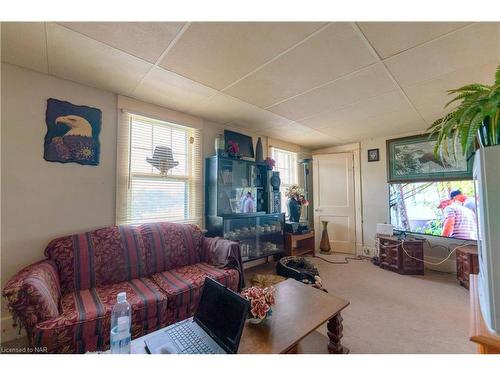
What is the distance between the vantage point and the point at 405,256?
3182mm

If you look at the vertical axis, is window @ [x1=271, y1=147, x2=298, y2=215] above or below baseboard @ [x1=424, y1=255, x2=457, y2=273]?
above

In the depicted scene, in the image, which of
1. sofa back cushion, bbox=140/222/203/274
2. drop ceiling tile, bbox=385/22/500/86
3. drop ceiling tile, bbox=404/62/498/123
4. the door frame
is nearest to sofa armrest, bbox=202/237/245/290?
sofa back cushion, bbox=140/222/203/274

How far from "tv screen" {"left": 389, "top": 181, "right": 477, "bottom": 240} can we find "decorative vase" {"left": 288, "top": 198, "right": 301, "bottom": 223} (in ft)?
5.24

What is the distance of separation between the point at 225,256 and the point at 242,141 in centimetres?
186

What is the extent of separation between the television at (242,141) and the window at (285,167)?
0.69 metres

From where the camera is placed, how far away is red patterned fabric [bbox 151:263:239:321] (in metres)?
1.74

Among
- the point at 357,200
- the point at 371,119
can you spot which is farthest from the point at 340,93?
the point at 357,200

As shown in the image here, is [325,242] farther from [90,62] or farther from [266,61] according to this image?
[90,62]

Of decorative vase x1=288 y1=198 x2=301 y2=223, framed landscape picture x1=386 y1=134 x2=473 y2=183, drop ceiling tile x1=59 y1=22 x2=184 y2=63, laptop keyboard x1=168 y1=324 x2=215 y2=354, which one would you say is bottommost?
laptop keyboard x1=168 y1=324 x2=215 y2=354

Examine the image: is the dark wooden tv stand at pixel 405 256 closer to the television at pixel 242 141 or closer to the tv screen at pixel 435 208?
the tv screen at pixel 435 208

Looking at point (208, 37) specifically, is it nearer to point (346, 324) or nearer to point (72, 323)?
point (72, 323)

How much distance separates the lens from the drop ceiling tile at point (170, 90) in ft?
6.44

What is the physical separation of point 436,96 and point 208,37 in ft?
8.18

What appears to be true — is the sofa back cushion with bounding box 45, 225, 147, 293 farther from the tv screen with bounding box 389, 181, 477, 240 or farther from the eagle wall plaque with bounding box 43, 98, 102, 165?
the tv screen with bounding box 389, 181, 477, 240
